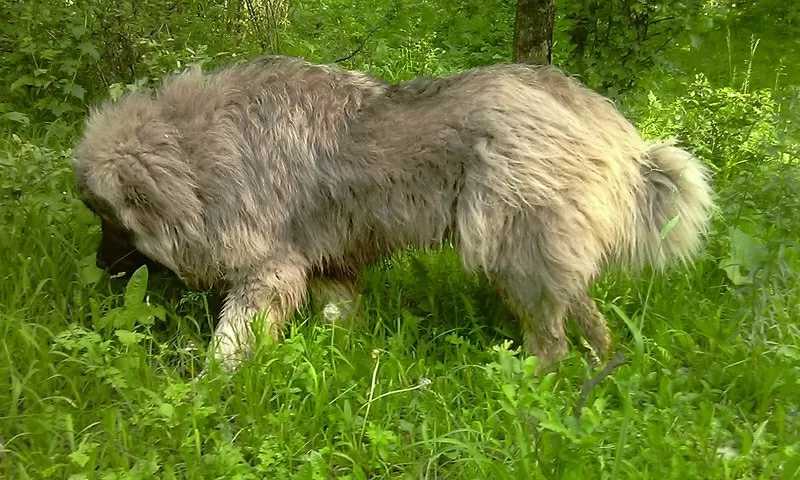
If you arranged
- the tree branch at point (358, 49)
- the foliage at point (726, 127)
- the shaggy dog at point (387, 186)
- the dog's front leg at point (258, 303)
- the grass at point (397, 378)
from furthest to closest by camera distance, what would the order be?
the tree branch at point (358, 49) → the foliage at point (726, 127) → the dog's front leg at point (258, 303) → the shaggy dog at point (387, 186) → the grass at point (397, 378)

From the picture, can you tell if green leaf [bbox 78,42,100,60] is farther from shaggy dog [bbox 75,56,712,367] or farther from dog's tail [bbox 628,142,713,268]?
dog's tail [bbox 628,142,713,268]

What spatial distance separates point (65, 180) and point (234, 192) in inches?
60.9

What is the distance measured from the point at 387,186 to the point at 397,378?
2.80 ft

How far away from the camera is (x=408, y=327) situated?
354 cm

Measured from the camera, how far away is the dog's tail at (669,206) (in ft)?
10.8

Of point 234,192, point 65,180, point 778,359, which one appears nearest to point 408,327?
point 234,192

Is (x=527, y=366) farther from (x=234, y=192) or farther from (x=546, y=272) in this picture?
(x=234, y=192)

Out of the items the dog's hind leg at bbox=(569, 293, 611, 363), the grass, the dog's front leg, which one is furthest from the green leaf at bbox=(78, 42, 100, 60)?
the dog's hind leg at bbox=(569, 293, 611, 363)

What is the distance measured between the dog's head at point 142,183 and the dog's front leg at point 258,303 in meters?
0.32

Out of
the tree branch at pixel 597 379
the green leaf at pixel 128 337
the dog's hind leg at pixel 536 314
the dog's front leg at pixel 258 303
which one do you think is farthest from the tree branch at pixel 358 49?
the tree branch at pixel 597 379

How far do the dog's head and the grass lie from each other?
21cm

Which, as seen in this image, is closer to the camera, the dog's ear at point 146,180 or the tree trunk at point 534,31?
the dog's ear at point 146,180

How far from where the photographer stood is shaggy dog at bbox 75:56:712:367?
3115 mm

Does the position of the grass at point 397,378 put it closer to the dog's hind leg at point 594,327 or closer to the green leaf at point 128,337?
the green leaf at point 128,337
